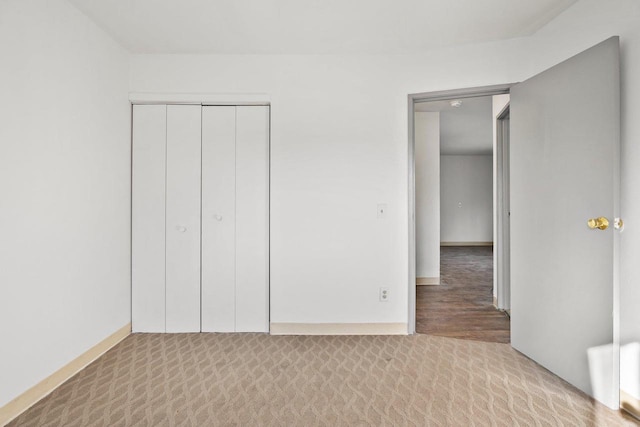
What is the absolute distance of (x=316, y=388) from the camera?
2062 mm

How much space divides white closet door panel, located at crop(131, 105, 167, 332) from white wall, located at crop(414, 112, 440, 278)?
347 centimetres

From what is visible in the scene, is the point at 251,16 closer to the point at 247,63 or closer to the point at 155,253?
the point at 247,63

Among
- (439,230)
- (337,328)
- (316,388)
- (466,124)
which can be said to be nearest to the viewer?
(316,388)

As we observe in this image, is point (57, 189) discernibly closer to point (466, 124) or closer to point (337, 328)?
point (337, 328)

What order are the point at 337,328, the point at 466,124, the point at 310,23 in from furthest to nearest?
1. the point at 466,124
2. the point at 337,328
3. the point at 310,23

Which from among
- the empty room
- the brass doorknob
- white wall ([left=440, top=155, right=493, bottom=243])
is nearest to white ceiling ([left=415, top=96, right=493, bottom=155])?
white wall ([left=440, top=155, right=493, bottom=243])

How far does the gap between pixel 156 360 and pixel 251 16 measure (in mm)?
2616

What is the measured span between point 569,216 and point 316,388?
6.43 ft

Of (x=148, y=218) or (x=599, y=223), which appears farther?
(x=148, y=218)

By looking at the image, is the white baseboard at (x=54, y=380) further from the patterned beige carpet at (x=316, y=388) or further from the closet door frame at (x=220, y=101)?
the closet door frame at (x=220, y=101)

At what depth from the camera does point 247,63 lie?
294 cm

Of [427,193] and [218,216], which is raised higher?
[427,193]

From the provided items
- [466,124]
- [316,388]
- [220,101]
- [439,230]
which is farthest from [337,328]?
[466,124]

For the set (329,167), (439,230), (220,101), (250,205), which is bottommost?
(439,230)
